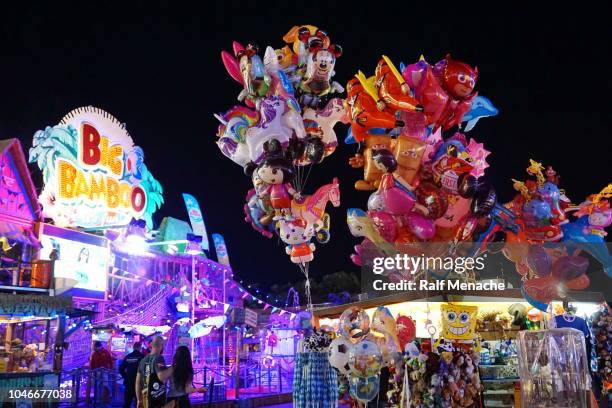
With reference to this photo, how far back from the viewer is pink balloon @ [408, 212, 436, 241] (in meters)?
11.4

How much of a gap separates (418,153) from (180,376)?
609 cm

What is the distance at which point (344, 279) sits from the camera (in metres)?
45.7

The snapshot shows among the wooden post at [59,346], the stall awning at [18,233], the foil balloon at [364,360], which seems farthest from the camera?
the stall awning at [18,233]

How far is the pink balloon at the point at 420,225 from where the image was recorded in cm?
1135

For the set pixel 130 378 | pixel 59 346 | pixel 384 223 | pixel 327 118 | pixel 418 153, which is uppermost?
pixel 327 118

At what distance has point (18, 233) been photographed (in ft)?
53.9

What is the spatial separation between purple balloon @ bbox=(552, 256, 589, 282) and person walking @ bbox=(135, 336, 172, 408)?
9056 mm

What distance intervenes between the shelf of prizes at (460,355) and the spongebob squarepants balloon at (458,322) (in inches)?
0.8

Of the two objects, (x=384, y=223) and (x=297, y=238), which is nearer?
(x=297, y=238)

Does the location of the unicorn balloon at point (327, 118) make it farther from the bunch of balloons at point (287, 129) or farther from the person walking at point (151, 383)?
the person walking at point (151, 383)

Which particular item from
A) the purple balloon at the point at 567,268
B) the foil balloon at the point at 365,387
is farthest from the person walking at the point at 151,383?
the purple balloon at the point at 567,268

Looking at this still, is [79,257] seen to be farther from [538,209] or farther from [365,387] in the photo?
[538,209]

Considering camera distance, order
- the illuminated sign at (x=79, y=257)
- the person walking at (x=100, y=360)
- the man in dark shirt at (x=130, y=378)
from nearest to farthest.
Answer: the man in dark shirt at (x=130, y=378), the person walking at (x=100, y=360), the illuminated sign at (x=79, y=257)

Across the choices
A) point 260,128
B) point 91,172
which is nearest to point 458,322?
point 260,128
